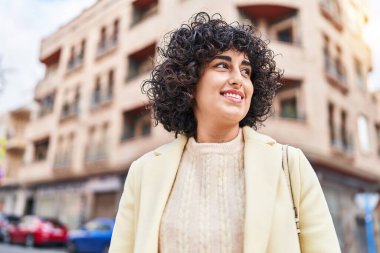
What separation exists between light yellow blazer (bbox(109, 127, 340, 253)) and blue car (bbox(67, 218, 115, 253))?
32.1 ft

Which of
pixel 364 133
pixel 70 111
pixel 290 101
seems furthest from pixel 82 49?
pixel 364 133

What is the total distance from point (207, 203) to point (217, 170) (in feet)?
0.49

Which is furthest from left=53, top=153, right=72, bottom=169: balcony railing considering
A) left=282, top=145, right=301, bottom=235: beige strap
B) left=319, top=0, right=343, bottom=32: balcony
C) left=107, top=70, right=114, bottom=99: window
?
left=282, top=145, right=301, bottom=235: beige strap

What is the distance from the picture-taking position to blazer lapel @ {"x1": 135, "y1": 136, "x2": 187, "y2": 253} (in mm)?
1545

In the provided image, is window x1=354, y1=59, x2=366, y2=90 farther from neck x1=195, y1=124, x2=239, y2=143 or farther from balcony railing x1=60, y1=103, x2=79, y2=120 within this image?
neck x1=195, y1=124, x2=239, y2=143

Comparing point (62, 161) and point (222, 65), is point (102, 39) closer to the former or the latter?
point (62, 161)

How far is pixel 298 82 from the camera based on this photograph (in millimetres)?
12711

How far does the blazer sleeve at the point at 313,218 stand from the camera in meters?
1.37

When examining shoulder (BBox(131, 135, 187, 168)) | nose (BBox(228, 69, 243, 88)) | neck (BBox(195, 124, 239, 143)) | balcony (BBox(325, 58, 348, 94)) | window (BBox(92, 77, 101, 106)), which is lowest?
shoulder (BBox(131, 135, 187, 168))

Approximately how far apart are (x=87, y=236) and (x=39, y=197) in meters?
12.7

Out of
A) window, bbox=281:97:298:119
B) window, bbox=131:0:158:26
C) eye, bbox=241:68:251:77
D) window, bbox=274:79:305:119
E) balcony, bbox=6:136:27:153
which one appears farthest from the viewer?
balcony, bbox=6:136:27:153

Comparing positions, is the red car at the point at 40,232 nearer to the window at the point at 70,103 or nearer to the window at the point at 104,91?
the window at the point at 104,91

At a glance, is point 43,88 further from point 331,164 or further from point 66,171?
point 331,164

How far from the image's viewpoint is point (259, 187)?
4.75 ft
